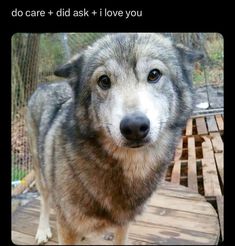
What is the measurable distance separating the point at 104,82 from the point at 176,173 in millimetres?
1973

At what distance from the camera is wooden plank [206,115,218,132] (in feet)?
14.4

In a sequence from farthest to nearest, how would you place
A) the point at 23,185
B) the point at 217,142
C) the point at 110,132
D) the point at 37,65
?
1. the point at 37,65
2. the point at 217,142
3. the point at 23,185
4. the point at 110,132

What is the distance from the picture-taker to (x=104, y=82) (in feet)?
6.31

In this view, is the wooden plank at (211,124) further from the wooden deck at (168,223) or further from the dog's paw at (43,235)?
the dog's paw at (43,235)

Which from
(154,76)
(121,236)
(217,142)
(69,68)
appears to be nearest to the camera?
(154,76)

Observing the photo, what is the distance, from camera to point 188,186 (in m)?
3.31

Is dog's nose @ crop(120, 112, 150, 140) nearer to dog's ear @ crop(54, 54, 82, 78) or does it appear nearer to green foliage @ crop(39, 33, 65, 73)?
dog's ear @ crop(54, 54, 82, 78)

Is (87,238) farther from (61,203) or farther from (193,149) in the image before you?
(193,149)
